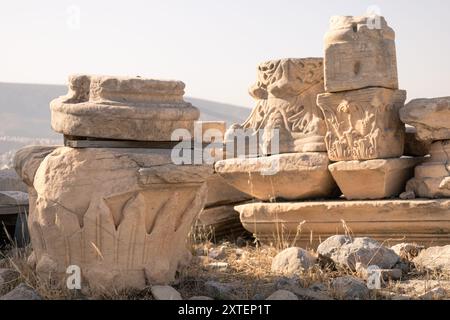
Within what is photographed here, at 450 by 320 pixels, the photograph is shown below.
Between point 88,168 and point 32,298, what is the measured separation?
934 mm

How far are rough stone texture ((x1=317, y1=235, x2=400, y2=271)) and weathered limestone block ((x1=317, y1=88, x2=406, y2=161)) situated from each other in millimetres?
1319

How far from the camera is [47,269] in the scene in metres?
4.92

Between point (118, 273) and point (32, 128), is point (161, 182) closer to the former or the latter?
point (118, 273)

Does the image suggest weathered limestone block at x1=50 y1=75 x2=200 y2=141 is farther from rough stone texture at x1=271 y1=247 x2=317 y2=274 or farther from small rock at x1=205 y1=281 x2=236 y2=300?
rough stone texture at x1=271 y1=247 x2=317 y2=274

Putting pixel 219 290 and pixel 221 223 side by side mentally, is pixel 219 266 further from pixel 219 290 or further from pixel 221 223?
pixel 221 223

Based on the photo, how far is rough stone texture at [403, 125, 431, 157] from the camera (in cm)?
743

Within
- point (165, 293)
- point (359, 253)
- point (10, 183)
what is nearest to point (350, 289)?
point (359, 253)

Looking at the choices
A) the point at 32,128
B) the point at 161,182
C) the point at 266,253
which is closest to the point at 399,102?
the point at 266,253

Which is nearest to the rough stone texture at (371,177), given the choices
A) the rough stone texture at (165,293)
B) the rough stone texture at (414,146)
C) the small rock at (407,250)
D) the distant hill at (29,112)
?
the rough stone texture at (414,146)

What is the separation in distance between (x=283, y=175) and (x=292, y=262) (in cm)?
179

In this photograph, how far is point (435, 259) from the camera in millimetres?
Result: 5859

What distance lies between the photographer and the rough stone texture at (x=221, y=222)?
8062mm

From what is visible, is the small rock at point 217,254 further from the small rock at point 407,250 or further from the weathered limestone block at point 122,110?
the weathered limestone block at point 122,110

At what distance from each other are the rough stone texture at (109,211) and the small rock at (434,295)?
5.69ft
